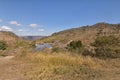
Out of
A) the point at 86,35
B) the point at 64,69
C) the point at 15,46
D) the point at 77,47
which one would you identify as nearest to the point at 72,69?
the point at 64,69

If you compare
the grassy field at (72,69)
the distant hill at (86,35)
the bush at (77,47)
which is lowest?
the grassy field at (72,69)

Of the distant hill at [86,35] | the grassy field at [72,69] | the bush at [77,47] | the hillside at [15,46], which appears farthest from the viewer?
the distant hill at [86,35]

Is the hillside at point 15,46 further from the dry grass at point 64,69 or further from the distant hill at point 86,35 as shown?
the distant hill at point 86,35

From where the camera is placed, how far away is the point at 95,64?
10297 mm

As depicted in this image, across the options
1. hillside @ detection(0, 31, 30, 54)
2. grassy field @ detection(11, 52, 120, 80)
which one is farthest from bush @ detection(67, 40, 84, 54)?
hillside @ detection(0, 31, 30, 54)

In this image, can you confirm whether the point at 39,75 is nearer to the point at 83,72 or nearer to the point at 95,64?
the point at 83,72

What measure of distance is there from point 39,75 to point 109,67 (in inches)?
143

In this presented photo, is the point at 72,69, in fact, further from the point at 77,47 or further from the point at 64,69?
the point at 77,47

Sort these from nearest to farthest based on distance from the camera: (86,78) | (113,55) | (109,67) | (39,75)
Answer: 1. (86,78)
2. (39,75)
3. (109,67)
4. (113,55)

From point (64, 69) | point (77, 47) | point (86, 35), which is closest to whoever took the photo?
point (64, 69)

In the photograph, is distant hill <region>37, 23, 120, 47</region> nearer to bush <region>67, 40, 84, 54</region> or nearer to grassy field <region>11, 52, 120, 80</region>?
bush <region>67, 40, 84, 54</region>

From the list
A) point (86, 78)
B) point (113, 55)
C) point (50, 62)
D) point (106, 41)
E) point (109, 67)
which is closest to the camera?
point (86, 78)

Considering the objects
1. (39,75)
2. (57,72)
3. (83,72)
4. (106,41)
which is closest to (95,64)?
(83,72)

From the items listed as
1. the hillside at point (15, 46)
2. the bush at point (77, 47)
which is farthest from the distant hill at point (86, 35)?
the bush at point (77, 47)
